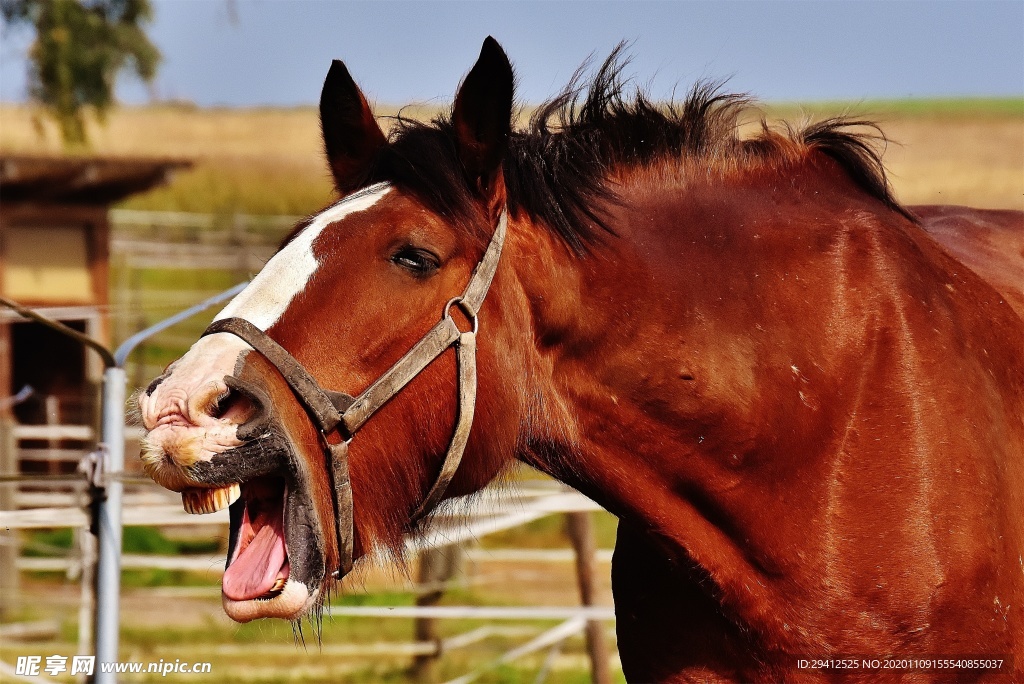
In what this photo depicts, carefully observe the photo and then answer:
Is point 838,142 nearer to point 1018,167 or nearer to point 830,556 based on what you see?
point 830,556

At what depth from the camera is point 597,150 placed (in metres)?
2.79

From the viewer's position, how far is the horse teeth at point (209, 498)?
2309mm

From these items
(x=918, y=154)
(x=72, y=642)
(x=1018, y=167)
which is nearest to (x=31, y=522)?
(x=72, y=642)

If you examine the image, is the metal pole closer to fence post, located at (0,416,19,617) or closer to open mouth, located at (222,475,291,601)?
open mouth, located at (222,475,291,601)

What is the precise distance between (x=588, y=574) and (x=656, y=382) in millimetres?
4623

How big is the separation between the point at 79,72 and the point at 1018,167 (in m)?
26.1

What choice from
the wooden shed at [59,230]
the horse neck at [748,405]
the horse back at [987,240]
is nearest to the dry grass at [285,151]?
the wooden shed at [59,230]

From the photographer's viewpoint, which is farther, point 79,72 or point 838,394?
point 79,72

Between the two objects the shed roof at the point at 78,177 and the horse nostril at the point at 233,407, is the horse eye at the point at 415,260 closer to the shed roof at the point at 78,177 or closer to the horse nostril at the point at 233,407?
the horse nostril at the point at 233,407

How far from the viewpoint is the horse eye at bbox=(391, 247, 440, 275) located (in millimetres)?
2459

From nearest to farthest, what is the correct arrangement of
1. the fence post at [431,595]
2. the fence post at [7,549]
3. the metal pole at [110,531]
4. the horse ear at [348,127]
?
the horse ear at [348,127] < the metal pole at [110,531] < the fence post at [431,595] < the fence post at [7,549]

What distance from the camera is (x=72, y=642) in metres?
8.40

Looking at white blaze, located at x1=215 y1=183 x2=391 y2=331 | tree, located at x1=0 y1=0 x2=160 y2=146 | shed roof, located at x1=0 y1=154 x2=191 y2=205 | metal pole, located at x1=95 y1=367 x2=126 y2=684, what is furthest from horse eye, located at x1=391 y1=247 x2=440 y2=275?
tree, located at x1=0 y1=0 x2=160 y2=146

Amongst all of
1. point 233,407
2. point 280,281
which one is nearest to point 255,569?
point 233,407
